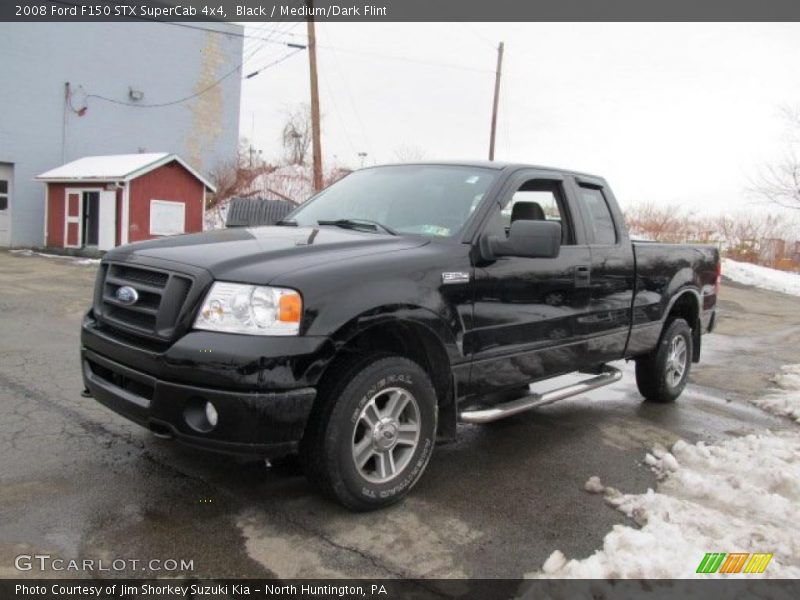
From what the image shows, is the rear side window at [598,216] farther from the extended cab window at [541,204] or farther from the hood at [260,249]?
the hood at [260,249]

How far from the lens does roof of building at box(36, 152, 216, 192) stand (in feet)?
64.4

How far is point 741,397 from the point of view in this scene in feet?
22.7

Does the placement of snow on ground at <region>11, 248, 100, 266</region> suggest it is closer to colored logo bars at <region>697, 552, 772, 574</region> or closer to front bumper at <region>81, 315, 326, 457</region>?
front bumper at <region>81, 315, 326, 457</region>

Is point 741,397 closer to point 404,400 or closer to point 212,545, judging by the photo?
point 404,400

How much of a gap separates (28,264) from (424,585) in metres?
17.2

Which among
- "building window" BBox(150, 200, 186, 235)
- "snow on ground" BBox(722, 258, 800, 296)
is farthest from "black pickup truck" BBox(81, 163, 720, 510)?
"snow on ground" BBox(722, 258, 800, 296)

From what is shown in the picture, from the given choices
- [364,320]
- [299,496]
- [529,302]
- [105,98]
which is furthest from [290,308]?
[105,98]

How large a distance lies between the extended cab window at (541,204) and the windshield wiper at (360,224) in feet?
2.89

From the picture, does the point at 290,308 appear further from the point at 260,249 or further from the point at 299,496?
the point at 299,496

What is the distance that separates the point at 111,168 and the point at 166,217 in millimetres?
2105

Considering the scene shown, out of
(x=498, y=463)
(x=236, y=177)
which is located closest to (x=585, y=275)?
(x=498, y=463)

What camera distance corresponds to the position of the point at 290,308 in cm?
311

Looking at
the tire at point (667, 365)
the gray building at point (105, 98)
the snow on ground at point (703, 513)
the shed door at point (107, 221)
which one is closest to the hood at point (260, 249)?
the snow on ground at point (703, 513)

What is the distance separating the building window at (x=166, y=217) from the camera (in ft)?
67.6
